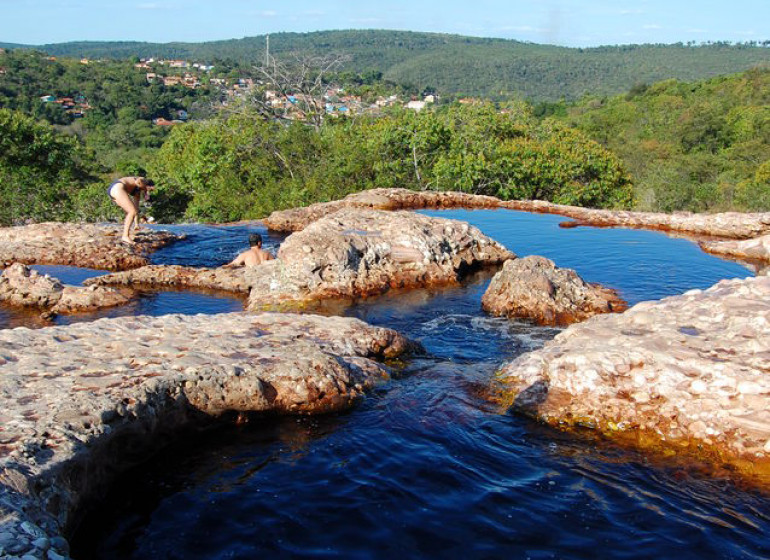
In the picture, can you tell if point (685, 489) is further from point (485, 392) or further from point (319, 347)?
point (319, 347)

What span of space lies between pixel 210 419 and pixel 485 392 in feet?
8.81

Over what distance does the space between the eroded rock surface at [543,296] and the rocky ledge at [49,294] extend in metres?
5.94

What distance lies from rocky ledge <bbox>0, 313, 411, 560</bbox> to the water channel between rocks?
25cm

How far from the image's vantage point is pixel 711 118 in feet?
174


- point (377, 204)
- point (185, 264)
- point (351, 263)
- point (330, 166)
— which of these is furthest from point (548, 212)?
point (185, 264)

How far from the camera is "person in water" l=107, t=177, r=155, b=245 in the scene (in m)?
13.2

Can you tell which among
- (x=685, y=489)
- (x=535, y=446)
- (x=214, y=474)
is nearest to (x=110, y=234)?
(x=214, y=474)

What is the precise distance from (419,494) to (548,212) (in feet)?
46.6

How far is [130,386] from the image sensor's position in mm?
5324

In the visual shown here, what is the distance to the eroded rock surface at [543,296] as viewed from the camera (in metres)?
9.67

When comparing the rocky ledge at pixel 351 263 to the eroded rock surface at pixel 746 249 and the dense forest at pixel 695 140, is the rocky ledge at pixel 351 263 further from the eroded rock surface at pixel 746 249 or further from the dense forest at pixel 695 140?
the dense forest at pixel 695 140

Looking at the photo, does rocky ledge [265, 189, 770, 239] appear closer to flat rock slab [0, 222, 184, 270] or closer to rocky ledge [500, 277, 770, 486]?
flat rock slab [0, 222, 184, 270]

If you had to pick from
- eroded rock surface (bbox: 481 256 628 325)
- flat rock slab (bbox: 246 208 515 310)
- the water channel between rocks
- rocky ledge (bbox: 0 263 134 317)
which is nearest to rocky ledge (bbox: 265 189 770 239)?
flat rock slab (bbox: 246 208 515 310)

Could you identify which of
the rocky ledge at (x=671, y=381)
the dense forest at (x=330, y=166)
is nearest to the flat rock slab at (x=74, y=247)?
the dense forest at (x=330, y=166)
